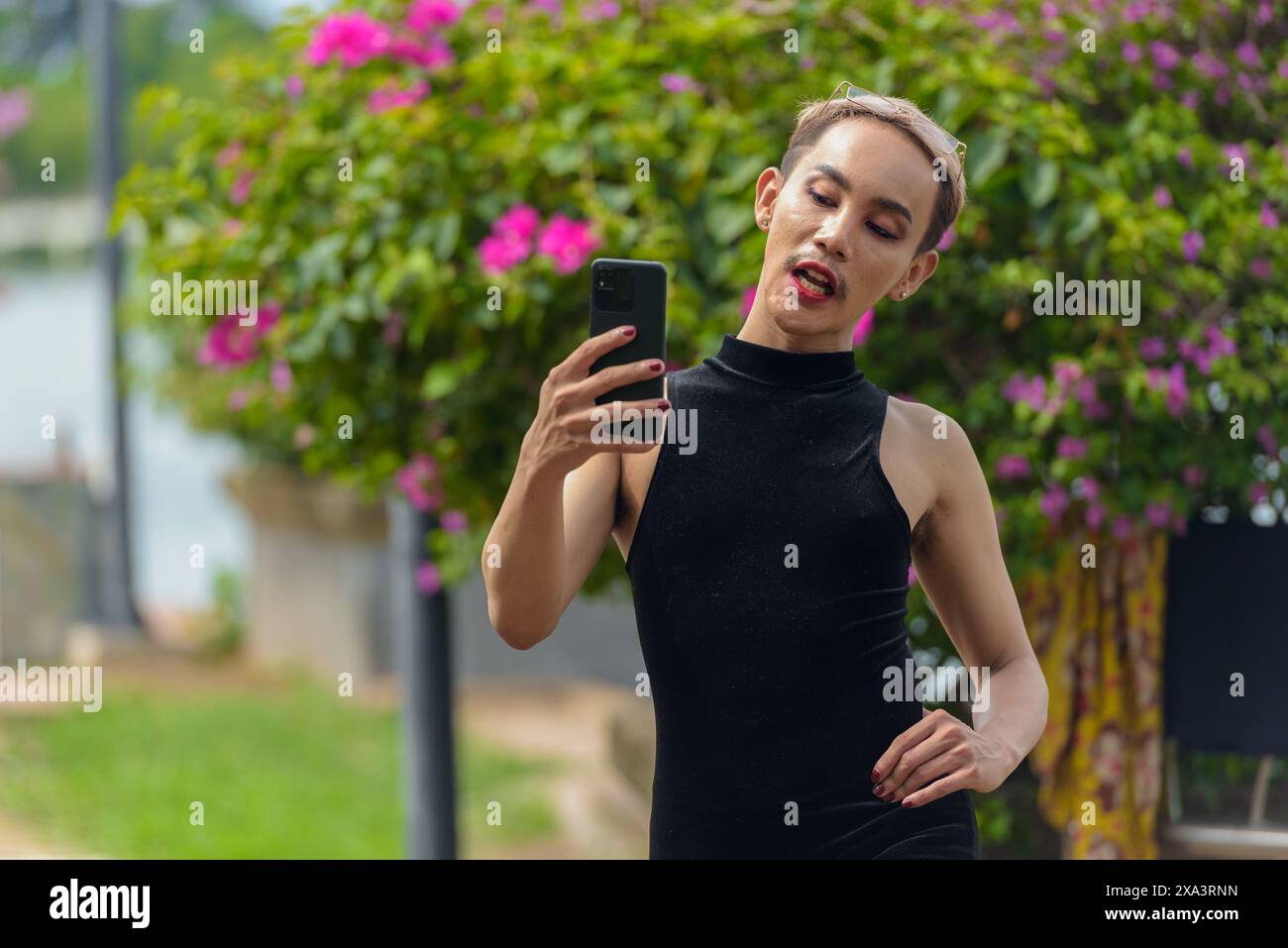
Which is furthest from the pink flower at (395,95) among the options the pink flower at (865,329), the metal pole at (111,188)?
the metal pole at (111,188)

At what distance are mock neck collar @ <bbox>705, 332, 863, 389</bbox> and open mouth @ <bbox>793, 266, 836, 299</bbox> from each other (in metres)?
0.08

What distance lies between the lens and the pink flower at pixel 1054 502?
3471 mm

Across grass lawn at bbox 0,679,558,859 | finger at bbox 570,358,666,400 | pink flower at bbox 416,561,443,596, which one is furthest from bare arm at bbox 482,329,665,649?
grass lawn at bbox 0,679,558,859

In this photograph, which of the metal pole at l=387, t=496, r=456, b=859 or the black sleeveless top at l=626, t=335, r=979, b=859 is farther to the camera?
the metal pole at l=387, t=496, r=456, b=859

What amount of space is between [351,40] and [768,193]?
232 centimetres

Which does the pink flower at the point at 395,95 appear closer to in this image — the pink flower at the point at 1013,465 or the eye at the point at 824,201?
the pink flower at the point at 1013,465

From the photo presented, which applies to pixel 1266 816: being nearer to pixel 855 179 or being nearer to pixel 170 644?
pixel 855 179

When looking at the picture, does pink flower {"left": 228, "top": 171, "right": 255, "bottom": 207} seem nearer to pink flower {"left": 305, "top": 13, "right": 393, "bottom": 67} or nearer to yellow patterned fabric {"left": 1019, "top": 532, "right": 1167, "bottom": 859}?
pink flower {"left": 305, "top": 13, "right": 393, "bottom": 67}

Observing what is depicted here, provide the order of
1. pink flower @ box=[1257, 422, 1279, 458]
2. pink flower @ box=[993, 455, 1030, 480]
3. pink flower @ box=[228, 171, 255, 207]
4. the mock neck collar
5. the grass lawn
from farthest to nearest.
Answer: the grass lawn, pink flower @ box=[228, 171, 255, 207], pink flower @ box=[1257, 422, 1279, 458], pink flower @ box=[993, 455, 1030, 480], the mock neck collar

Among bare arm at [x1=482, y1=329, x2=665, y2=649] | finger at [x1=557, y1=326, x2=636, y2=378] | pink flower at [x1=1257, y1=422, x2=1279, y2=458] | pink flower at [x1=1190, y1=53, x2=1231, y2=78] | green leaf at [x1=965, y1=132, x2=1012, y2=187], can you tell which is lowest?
bare arm at [x1=482, y1=329, x2=665, y2=649]

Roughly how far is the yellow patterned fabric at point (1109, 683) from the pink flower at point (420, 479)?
1.55 m

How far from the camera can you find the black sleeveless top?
5.73ft
